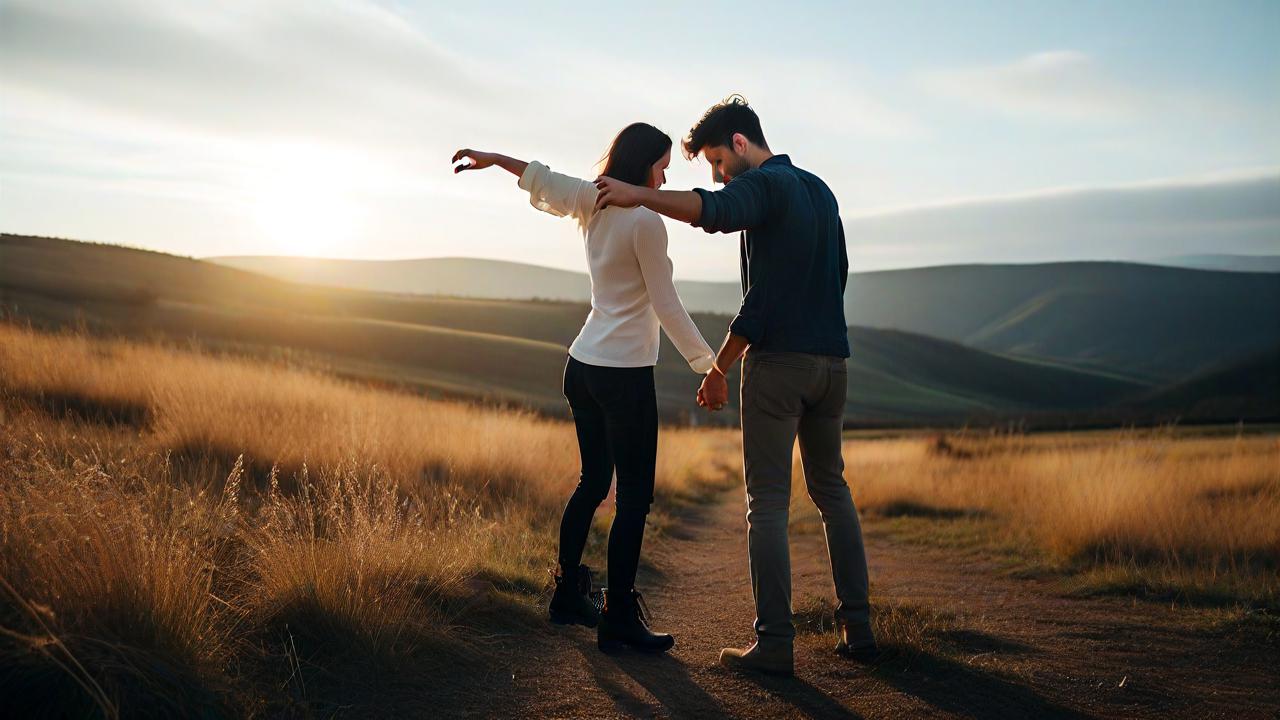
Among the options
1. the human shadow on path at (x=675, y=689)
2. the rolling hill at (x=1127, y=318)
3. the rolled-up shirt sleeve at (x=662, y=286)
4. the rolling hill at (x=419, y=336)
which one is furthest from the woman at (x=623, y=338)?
the rolling hill at (x=1127, y=318)

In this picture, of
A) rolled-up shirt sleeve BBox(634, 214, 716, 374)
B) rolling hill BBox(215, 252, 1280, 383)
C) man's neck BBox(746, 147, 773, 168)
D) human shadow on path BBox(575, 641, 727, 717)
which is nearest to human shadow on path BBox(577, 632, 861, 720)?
human shadow on path BBox(575, 641, 727, 717)

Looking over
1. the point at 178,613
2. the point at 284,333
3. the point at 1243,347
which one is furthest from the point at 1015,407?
the point at 178,613

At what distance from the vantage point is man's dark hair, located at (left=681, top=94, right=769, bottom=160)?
12.8 feet

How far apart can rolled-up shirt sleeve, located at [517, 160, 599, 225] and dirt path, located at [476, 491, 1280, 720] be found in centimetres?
200

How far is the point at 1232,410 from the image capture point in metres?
31.2

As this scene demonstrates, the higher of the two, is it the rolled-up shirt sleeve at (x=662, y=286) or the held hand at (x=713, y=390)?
the rolled-up shirt sleeve at (x=662, y=286)

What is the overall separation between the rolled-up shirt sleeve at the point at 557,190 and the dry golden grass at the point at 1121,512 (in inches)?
172

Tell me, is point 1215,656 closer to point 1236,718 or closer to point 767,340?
point 1236,718

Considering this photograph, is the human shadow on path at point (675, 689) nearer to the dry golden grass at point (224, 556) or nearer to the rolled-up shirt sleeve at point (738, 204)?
the dry golden grass at point (224, 556)

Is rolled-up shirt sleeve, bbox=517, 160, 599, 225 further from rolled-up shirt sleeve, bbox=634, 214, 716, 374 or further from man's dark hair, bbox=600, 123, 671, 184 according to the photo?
rolled-up shirt sleeve, bbox=634, 214, 716, 374

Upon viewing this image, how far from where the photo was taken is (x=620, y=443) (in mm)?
4051

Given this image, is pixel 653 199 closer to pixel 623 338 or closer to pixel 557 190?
pixel 557 190

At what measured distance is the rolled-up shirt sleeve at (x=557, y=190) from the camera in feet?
12.6

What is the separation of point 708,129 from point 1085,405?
99.0 metres
